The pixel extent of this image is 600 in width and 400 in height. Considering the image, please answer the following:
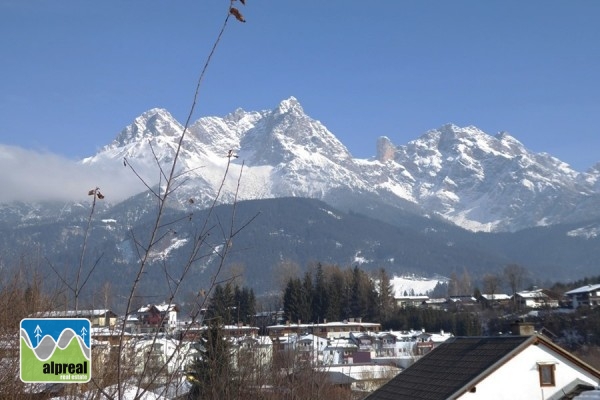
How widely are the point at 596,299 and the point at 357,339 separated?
27.1m

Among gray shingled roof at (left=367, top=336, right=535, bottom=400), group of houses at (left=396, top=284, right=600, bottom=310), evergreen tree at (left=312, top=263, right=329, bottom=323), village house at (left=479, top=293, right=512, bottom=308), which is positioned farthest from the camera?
village house at (left=479, top=293, right=512, bottom=308)

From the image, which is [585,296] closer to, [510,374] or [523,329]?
[523,329]

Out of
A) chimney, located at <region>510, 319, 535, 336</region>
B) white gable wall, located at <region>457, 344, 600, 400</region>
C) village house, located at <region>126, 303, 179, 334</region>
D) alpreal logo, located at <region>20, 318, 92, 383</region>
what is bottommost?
white gable wall, located at <region>457, 344, 600, 400</region>

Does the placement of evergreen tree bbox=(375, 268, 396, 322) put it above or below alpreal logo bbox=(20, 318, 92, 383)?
above

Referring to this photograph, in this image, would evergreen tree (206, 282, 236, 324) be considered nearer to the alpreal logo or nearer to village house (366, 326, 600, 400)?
the alpreal logo

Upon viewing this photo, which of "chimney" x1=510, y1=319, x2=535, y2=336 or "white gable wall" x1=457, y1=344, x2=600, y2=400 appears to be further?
"chimney" x1=510, y1=319, x2=535, y2=336

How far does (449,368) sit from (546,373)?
202 centimetres

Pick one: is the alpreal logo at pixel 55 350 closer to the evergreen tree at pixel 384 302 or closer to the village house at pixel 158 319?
the village house at pixel 158 319

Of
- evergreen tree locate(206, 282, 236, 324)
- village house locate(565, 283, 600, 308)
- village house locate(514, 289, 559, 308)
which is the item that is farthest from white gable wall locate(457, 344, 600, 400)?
village house locate(514, 289, 559, 308)

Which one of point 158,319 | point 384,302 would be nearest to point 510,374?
point 158,319

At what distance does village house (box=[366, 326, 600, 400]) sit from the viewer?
1634 cm

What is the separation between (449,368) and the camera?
1744cm

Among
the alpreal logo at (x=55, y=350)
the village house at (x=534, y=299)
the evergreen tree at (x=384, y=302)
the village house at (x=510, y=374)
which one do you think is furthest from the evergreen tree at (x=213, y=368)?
the village house at (x=534, y=299)

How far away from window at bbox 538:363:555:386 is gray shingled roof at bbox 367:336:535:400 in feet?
2.02
